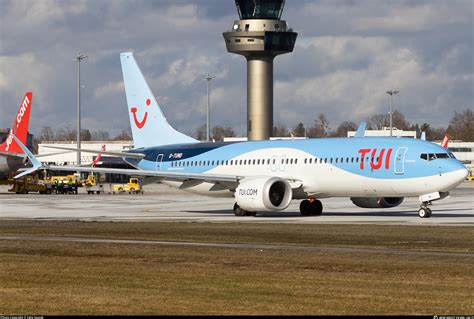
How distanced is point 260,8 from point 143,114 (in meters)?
99.3

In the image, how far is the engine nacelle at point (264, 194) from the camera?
54.4 metres

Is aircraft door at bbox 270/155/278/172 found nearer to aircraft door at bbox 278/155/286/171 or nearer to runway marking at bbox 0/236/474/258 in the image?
aircraft door at bbox 278/155/286/171

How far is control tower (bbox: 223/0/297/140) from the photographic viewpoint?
533ft

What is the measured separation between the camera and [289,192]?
54.9m

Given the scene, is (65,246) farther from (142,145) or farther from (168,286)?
(142,145)

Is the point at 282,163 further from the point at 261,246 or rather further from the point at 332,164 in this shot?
the point at 261,246

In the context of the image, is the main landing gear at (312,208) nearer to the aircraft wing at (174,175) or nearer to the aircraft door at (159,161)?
the aircraft wing at (174,175)

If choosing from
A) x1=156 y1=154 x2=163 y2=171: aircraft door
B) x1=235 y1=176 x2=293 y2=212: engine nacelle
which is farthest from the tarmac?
x1=156 y1=154 x2=163 y2=171: aircraft door

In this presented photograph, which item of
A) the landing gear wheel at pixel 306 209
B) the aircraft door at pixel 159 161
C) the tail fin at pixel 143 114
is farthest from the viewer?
the tail fin at pixel 143 114

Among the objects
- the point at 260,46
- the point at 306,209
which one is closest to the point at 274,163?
the point at 306,209

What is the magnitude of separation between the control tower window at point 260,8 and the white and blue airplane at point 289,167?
97.4 metres

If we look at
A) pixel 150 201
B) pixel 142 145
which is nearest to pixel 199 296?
pixel 142 145

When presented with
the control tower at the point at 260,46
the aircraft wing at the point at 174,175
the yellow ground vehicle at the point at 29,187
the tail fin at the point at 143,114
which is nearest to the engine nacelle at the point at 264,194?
Answer: the aircraft wing at the point at 174,175

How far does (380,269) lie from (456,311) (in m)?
7.68
